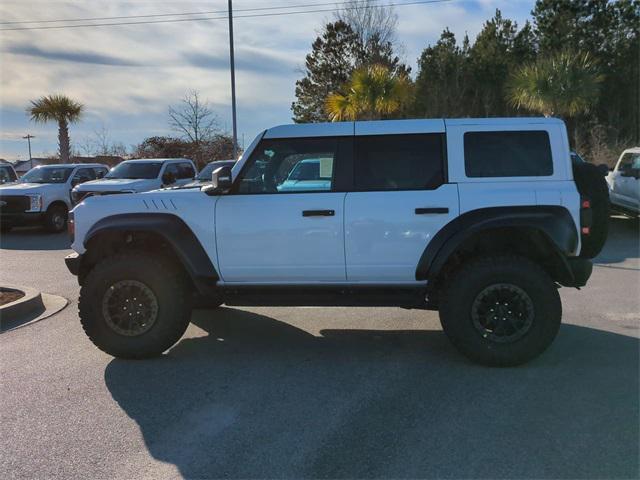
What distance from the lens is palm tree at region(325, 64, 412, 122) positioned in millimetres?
19438

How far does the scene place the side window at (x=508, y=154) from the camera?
4691 millimetres

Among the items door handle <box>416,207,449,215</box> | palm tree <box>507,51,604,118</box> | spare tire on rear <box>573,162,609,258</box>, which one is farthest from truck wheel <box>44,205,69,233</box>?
palm tree <box>507,51,604,118</box>

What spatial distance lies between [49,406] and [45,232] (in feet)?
40.0

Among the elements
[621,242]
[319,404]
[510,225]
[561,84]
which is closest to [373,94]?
[561,84]

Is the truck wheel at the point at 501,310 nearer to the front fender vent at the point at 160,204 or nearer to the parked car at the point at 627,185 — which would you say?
the front fender vent at the point at 160,204

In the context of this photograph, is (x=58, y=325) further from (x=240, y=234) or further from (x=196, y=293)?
(x=240, y=234)

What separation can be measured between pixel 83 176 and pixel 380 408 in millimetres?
14205

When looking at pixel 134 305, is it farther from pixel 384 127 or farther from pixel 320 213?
pixel 384 127

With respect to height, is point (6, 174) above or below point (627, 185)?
above

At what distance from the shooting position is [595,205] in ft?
15.9

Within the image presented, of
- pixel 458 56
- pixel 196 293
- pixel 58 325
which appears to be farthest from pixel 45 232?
pixel 458 56

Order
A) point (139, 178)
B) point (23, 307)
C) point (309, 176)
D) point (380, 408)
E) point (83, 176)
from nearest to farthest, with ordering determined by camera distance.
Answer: point (380, 408) < point (309, 176) < point (23, 307) < point (139, 178) < point (83, 176)

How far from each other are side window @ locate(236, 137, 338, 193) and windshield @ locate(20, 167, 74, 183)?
12229 mm

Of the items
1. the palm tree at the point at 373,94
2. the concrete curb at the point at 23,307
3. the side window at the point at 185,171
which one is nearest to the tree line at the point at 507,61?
the palm tree at the point at 373,94
